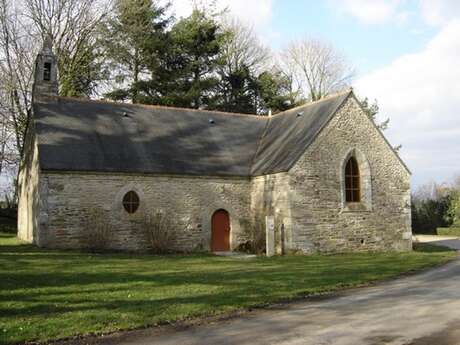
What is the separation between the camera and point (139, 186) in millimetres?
19641

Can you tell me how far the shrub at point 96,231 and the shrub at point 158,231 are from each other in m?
1.49

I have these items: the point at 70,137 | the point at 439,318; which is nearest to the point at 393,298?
the point at 439,318

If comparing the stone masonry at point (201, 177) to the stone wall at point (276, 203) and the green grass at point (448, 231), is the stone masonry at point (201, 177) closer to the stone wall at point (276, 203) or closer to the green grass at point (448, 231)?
the stone wall at point (276, 203)

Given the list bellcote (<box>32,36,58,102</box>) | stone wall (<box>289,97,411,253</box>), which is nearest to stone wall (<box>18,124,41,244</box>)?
bellcote (<box>32,36,58,102</box>)

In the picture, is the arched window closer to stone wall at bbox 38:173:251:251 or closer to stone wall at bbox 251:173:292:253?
stone wall at bbox 251:173:292:253

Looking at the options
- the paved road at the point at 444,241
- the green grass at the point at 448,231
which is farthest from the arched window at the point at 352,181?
the green grass at the point at 448,231

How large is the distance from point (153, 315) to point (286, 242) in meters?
11.4

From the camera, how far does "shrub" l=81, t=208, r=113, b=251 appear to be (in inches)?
728

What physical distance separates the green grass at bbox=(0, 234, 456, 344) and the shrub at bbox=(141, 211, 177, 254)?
96.5 inches

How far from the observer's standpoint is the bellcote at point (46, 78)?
21312 mm

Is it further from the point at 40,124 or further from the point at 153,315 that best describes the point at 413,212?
the point at 153,315

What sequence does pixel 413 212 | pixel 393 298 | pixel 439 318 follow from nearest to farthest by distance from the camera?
pixel 439 318, pixel 393 298, pixel 413 212

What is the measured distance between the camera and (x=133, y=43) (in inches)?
1341

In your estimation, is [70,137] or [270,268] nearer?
[270,268]
